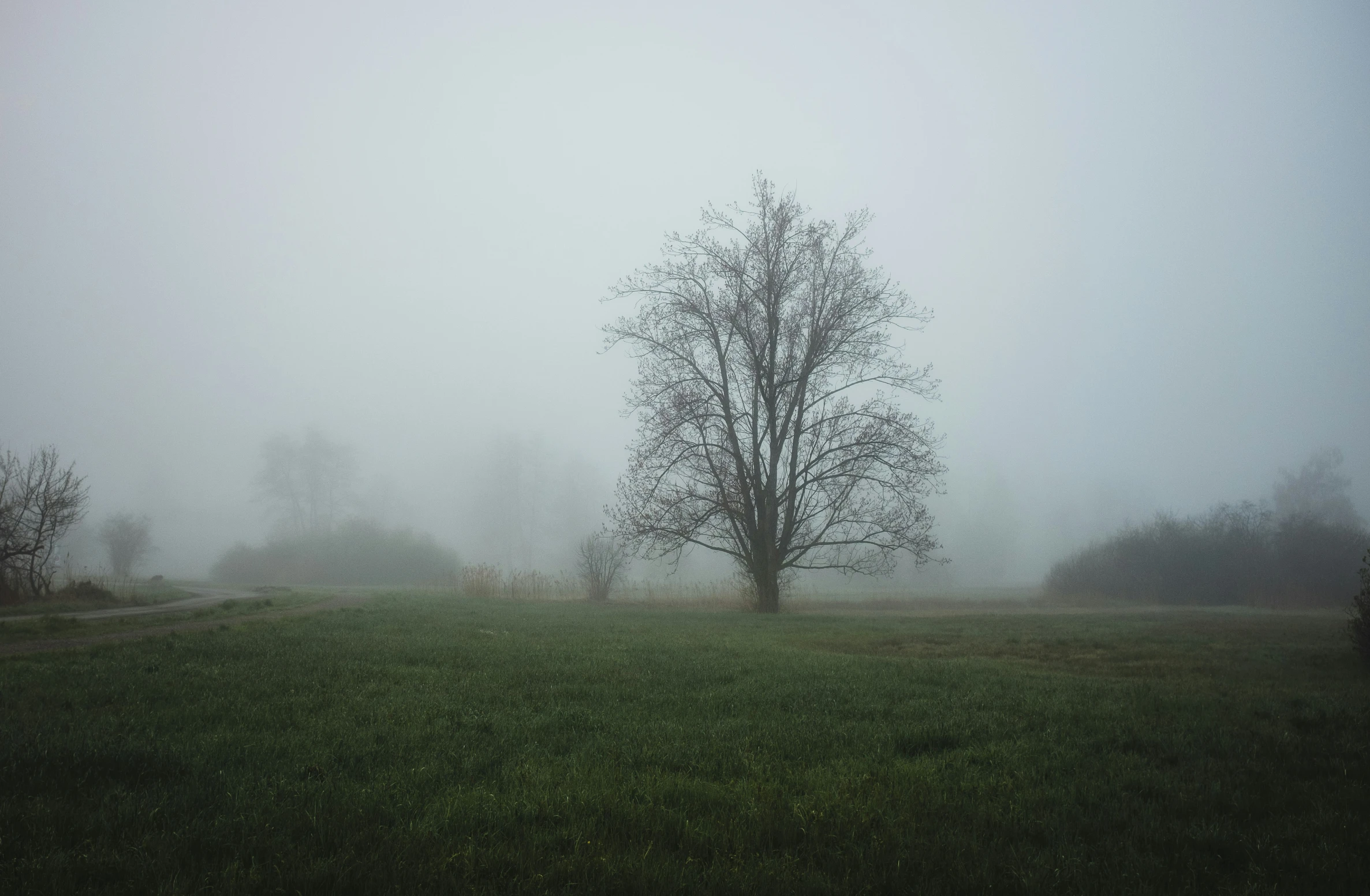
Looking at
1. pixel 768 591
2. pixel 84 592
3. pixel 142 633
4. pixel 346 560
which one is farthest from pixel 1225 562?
pixel 346 560

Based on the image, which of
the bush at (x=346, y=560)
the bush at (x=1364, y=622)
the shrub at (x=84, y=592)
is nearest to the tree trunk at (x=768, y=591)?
the bush at (x=1364, y=622)

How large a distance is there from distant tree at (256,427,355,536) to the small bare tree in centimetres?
4611

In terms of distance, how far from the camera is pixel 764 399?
2344 cm

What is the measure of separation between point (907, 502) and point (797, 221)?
1089 cm

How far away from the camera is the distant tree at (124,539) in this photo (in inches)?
1783

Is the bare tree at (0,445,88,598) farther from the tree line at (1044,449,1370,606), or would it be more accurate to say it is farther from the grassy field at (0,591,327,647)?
the tree line at (1044,449,1370,606)

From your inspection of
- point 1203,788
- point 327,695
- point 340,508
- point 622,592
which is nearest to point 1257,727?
point 1203,788

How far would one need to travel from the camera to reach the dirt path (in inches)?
388

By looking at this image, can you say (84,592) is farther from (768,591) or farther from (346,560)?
(346,560)

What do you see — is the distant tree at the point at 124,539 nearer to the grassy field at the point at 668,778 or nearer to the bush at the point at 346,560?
the bush at the point at 346,560

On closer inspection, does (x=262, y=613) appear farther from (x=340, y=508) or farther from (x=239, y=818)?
(x=340, y=508)

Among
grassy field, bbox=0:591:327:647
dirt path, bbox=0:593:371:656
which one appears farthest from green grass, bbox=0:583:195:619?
dirt path, bbox=0:593:371:656

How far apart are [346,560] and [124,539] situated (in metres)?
15.7

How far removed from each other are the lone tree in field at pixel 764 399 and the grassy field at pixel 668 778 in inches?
550
